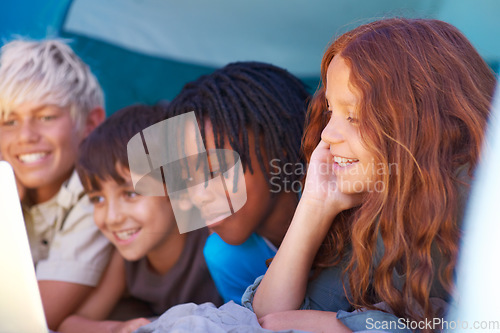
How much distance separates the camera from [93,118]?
1.62 metres

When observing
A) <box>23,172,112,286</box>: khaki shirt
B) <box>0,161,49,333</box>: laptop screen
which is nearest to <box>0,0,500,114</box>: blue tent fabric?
<box>23,172,112,286</box>: khaki shirt

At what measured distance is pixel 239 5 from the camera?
1.46 meters

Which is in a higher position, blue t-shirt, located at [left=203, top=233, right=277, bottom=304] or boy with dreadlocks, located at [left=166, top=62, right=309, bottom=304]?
boy with dreadlocks, located at [left=166, top=62, right=309, bottom=304]

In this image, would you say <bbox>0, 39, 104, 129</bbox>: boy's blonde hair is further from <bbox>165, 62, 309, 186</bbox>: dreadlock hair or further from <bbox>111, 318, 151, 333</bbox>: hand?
<bbox>111, 318, 151, 333</bbox>: hand

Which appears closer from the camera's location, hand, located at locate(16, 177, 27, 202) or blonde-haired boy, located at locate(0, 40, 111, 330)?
blonde-haired boy, located at locate(0, 40, 111, 330)

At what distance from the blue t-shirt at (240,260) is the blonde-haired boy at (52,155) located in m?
0.39

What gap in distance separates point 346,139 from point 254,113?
12.1 inches

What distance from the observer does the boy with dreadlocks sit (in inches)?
45.4

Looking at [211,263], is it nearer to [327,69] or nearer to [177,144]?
[177,144]

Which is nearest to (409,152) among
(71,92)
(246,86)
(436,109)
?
(436,109)

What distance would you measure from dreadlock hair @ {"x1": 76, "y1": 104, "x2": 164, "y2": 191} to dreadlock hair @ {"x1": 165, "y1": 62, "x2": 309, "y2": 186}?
18 centimetres

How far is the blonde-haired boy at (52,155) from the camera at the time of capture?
4.68 ft

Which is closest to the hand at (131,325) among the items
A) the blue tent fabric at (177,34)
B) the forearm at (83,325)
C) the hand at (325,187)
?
the forearm at (83,325)

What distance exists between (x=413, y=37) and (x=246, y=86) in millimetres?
422
